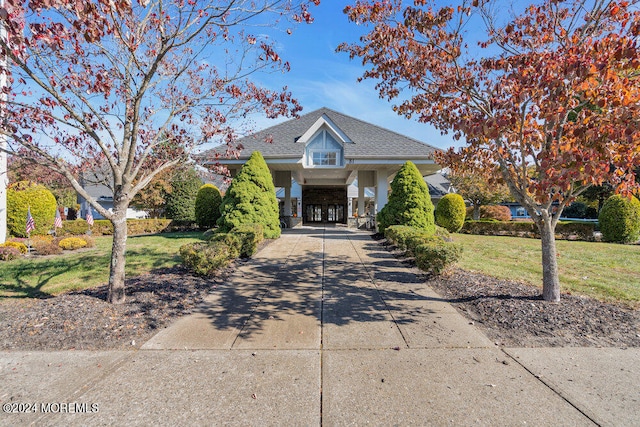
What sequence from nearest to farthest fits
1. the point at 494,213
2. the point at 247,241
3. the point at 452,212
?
the point at 247,241 < the point at 452,212 < the point at 494,213

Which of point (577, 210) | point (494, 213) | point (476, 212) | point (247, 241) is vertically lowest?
point (247, 241)

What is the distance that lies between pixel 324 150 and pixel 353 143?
1.77 meters

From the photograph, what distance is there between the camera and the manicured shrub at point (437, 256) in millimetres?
6008

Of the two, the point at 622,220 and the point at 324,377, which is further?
the point at 622,220

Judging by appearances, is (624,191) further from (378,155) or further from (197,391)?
(378,155)

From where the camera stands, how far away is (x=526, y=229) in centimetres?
1697

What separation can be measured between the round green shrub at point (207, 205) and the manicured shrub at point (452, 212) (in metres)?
13.4

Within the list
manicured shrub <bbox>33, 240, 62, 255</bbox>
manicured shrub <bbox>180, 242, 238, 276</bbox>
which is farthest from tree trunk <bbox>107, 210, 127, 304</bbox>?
manicured shrub <bbox>33, 240, 62, 255</bbox>

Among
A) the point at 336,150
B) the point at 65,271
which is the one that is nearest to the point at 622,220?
the point at 336,150

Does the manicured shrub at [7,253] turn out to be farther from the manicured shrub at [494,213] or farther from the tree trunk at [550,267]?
the manicured shrub at [494,213]

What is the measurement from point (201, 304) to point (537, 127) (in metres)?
6.10

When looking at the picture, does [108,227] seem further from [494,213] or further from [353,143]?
[494,213]

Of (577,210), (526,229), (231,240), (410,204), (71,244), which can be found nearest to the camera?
(231,240)

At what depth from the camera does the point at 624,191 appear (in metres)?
3.49
